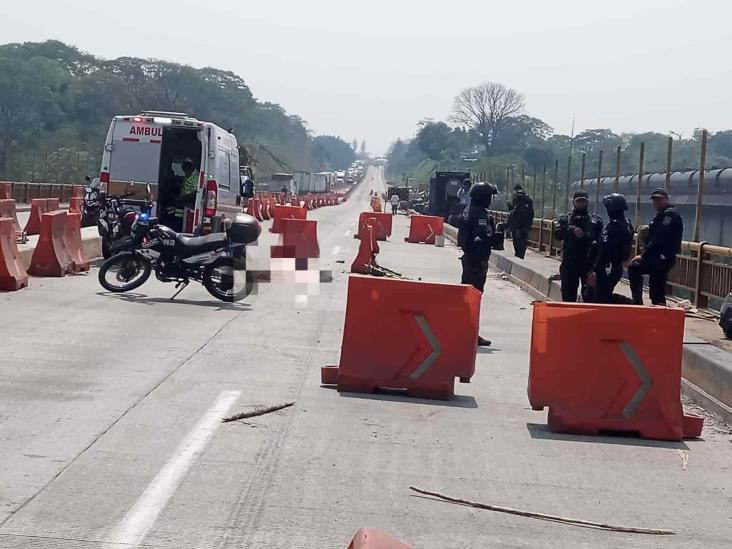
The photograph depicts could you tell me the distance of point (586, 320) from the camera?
8.45 metres

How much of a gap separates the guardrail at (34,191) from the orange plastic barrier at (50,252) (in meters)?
25.8

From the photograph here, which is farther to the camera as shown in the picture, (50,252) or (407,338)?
(50,252)

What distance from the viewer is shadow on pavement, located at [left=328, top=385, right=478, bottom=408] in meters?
9.23

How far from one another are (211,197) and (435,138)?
523 feet

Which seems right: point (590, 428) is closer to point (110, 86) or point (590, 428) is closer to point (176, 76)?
point (110, 86)

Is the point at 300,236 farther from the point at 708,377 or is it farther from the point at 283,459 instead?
the point at 283,459

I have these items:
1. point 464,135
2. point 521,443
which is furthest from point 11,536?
point 464,135

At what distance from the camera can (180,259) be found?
49.3 feet

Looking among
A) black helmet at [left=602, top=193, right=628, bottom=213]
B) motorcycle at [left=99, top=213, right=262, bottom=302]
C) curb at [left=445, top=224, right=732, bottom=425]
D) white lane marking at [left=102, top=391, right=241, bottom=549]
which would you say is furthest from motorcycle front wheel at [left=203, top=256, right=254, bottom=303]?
white lane marking at [left=102, top=391, right=241, bottom=549]

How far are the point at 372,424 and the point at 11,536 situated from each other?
3.42 metres

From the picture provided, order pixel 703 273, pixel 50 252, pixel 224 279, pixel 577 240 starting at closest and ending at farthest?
1. pixel 577 240
2. pixel 224 279
3. pixel 703 273
4. pixel 50 252

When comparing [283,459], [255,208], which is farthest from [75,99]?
[283,459]

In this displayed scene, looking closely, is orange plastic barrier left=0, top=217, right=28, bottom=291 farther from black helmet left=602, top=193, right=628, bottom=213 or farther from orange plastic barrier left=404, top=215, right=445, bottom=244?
orange plastic barrier left=404, top=215, right=445, bottom=244

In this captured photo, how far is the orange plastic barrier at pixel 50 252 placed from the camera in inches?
658
